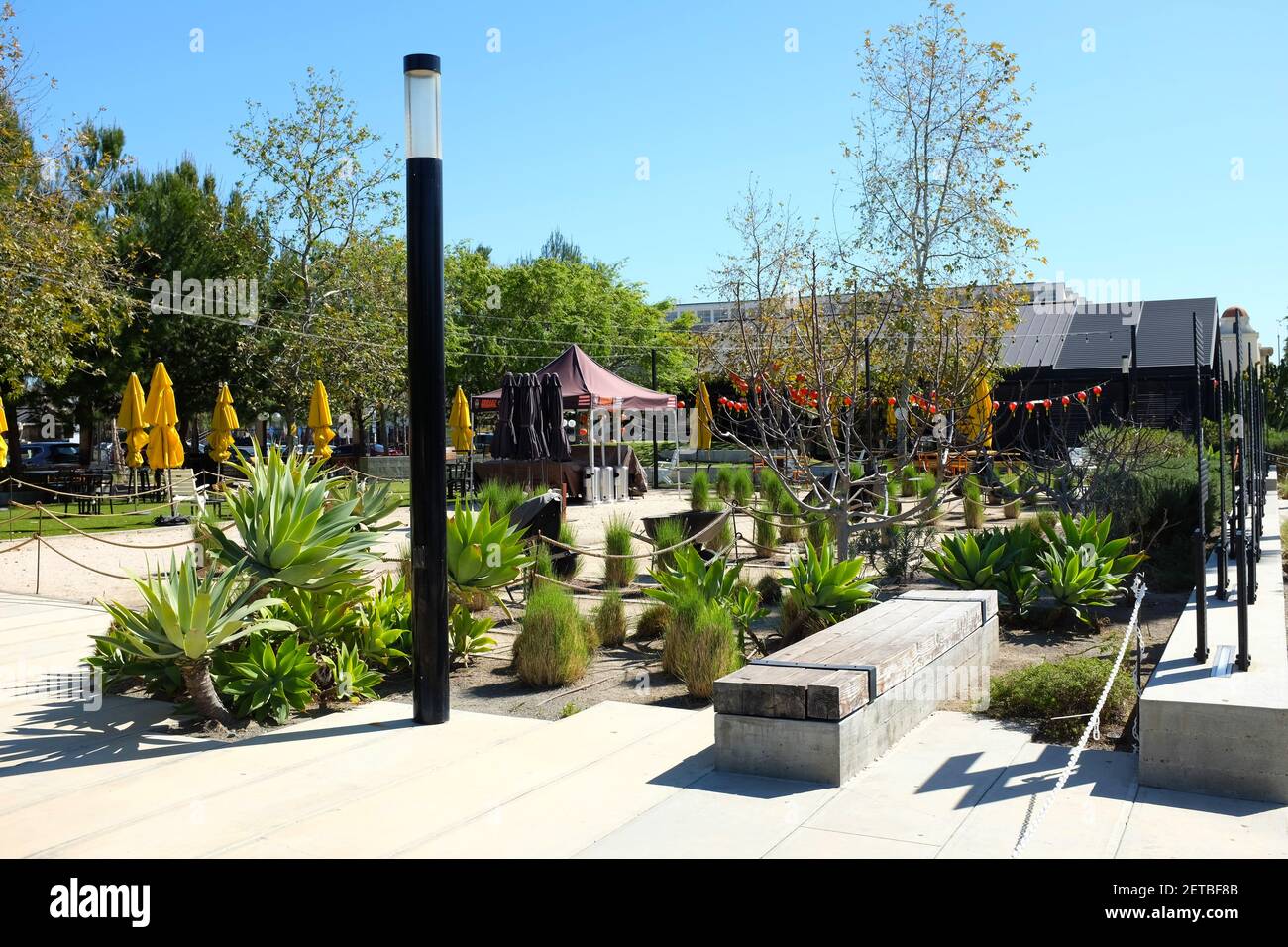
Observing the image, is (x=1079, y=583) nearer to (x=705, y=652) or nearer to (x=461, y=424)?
(x=705, y=652)

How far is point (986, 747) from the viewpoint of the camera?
17.0ft

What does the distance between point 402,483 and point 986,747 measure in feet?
91.1

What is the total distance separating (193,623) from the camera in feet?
18.2

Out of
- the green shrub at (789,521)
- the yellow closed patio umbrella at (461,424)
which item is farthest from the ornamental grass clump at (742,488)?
the yellow closed patio umbrella at (461,424)

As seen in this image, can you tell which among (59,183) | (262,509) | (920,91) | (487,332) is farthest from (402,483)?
(262,509)

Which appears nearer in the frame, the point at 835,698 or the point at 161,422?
the point at 835,698

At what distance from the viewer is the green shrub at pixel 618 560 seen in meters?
11.2

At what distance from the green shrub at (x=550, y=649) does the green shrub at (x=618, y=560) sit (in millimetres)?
3678

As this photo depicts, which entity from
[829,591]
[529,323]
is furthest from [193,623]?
[529,323]

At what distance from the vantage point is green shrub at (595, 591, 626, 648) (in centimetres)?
829

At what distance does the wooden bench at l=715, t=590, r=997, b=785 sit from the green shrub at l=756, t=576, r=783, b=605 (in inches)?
148

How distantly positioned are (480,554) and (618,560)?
399cm
